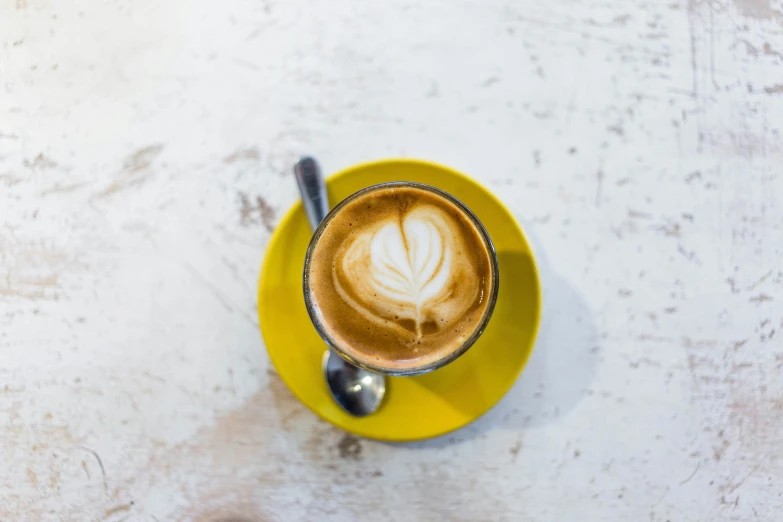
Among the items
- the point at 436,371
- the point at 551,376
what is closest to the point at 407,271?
the point at 436,371

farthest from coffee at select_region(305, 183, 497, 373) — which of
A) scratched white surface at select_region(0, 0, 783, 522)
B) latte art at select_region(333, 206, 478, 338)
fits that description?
scratched white surface at select_region(0, 0, 783, 522)

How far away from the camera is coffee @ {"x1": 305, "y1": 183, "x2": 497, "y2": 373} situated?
3.92 ft

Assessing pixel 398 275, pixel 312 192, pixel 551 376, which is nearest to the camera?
pixel 398 275

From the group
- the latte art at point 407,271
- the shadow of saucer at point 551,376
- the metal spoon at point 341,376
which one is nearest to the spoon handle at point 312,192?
the metal spoon at point 341,376

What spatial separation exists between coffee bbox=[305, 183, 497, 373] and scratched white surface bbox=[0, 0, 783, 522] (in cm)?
28

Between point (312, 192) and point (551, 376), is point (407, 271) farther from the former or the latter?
point (551, 376)

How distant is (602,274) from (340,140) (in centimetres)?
73

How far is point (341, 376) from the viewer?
1.29 meters

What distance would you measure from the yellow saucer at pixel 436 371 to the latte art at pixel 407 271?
128 mm

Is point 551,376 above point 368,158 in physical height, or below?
below

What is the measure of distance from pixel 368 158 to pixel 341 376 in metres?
0.54

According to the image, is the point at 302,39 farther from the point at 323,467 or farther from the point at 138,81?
the point at 323,467

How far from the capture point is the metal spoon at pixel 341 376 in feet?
4.20

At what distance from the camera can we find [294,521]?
141 cm
